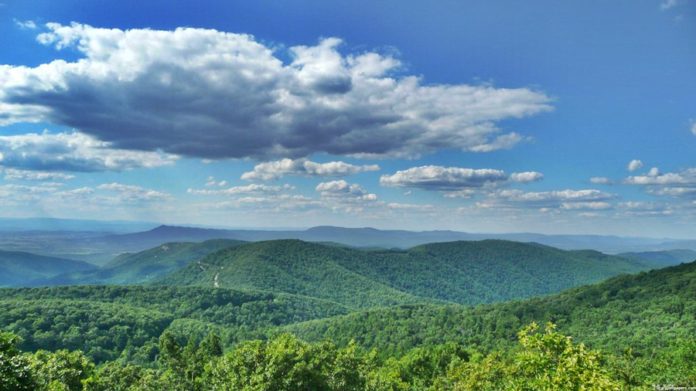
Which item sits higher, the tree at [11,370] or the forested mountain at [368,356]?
the tree at [11,370]

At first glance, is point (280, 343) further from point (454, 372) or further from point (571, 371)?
point (454, 372)

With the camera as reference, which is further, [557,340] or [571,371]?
[557,340]

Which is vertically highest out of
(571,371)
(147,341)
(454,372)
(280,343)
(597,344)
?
(571,371)


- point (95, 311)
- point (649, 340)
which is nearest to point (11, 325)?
point (95, 311)

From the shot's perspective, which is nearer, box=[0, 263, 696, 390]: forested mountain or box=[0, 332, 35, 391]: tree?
box=[0, 332, 35, 391]: tree

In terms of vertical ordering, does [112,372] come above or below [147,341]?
above

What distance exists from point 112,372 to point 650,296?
218 metres

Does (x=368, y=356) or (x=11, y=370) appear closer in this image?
(x=11, y=370)

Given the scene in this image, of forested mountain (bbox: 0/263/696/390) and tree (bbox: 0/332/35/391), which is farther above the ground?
tree (bbox: 0/332/35/391)

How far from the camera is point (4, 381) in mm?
25656

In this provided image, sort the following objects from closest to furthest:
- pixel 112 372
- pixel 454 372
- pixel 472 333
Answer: pixel 112 372 < pixel 454 372 < pixel 472 333

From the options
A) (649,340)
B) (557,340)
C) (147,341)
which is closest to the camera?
(557,340)

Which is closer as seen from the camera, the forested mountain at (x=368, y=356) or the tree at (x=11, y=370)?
the tree at (x=11, y=370)

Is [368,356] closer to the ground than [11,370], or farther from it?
closer to the ground
